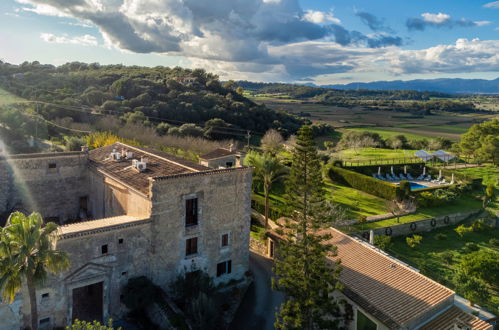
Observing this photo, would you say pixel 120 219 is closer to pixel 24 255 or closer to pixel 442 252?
pixel 24 255

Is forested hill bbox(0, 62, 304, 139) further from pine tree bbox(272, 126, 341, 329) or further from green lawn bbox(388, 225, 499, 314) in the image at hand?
pine tree bbox(272, 126, 341, 329)

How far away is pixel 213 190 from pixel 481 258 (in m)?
17.4

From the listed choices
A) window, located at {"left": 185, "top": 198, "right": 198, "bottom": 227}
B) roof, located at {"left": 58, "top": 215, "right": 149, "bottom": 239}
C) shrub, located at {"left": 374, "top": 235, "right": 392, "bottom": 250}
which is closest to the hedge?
shrub, located at {"left": 374, "top": 235, "right": 392, "bottom": 250}

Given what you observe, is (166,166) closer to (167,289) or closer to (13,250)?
(167,289)

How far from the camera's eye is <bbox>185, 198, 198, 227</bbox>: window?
66.3ft

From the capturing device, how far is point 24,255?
40.0 ft

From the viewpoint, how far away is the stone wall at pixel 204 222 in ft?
Answer: 63.0

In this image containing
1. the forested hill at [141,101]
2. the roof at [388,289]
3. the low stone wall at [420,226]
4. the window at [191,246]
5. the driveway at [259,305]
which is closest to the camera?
the roof at [388,289]

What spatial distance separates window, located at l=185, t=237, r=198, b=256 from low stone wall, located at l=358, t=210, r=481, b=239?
588 inches

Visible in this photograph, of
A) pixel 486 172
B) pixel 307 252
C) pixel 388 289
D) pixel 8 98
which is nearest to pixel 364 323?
pixel 388 289

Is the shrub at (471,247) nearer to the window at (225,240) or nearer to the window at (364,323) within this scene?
the window at (364,323)

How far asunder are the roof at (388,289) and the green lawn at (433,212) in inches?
349

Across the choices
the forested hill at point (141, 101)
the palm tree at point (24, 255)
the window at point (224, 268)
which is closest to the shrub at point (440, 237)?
the window at point (224, 268)

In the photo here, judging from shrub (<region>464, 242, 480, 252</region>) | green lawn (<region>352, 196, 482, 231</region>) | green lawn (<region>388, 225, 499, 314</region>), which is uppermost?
green lawn (<region>352, 196, 482, 231</region>)
